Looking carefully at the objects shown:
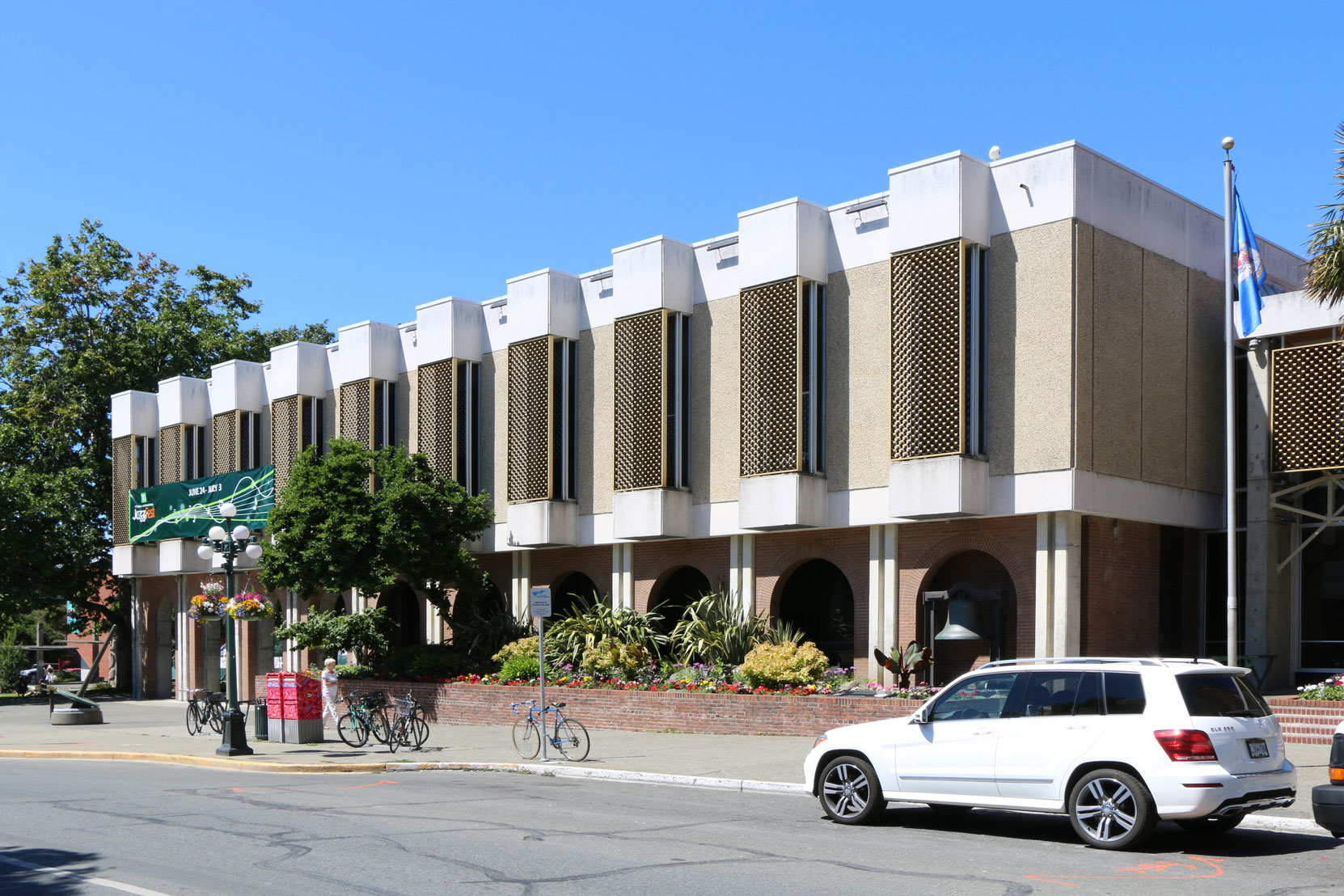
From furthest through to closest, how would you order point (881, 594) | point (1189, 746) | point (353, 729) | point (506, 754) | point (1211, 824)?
1. point (881, 594)
2. point (353, 729)
3. point (506, 754)
4. point (1211, 824)
5. point (1189, 746)

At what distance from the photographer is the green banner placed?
40969 mm

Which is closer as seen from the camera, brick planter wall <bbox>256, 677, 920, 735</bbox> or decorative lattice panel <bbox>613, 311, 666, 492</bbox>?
brick planter wall <bbox>256, 677, 920, 735</bbox>

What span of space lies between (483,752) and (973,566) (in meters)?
10.5

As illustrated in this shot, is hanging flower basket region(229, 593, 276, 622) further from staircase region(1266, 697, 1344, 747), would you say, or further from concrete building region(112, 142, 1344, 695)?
staircase region(1266, 697, 1344, 747)

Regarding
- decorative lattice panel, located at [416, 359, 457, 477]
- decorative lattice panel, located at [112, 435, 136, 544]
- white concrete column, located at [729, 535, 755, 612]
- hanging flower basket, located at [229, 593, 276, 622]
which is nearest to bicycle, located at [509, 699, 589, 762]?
hanging flower basket, located at [229, 593, 276, 622]

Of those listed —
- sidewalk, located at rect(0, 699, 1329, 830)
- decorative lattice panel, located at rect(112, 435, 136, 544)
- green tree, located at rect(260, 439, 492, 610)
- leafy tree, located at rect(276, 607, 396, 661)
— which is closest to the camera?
sidewalk, located at rect(0, 699, 1329, 830)

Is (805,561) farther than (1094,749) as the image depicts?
Yes

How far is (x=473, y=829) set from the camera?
43.0ft

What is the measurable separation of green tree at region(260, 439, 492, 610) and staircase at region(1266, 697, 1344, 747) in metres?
18.6

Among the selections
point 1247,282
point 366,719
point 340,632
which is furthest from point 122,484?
point 1247,282

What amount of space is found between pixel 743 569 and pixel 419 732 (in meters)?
8.77

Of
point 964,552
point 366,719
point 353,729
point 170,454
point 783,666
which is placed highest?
point 170,454

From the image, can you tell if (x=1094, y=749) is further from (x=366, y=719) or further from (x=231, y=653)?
(x=231, y=653)

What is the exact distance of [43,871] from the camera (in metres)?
10.8
